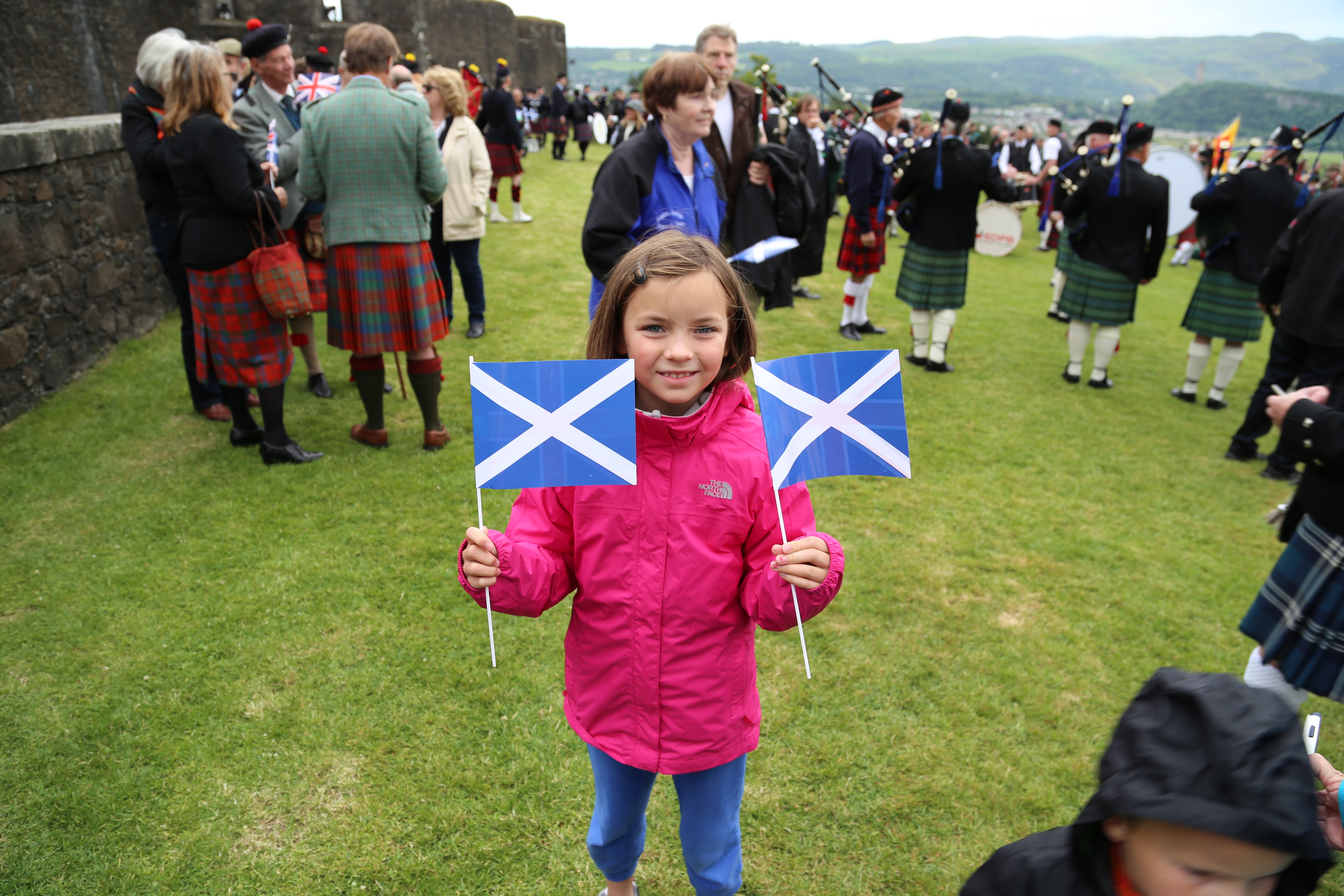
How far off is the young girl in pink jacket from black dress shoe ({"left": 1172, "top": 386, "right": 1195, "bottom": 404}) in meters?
6.59

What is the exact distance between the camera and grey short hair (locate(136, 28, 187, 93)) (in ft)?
13.1

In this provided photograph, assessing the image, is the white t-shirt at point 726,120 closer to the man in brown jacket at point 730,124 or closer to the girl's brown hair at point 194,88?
the man in brown jacket at point 730,124

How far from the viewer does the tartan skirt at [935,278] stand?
21.6ft

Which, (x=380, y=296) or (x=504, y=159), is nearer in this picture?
(x=380, y=296)

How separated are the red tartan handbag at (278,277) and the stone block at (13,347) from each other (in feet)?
5.50

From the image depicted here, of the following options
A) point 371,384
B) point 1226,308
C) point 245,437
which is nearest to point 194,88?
point 371,384

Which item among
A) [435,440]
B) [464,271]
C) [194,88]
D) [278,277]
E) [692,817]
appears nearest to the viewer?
[692,817]

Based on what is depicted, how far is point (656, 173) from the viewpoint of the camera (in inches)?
139

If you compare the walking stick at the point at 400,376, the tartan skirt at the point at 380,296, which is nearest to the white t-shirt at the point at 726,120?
the tartan skirt at the point at 380,296

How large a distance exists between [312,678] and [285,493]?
156 cm

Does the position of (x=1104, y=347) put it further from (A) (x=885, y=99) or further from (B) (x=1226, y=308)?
→ (A) (x=885, y=99)

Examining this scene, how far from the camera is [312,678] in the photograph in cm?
286

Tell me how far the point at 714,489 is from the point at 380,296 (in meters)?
3.22

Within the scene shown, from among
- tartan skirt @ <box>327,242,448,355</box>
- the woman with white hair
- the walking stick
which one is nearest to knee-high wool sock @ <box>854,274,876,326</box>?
the walking stick
